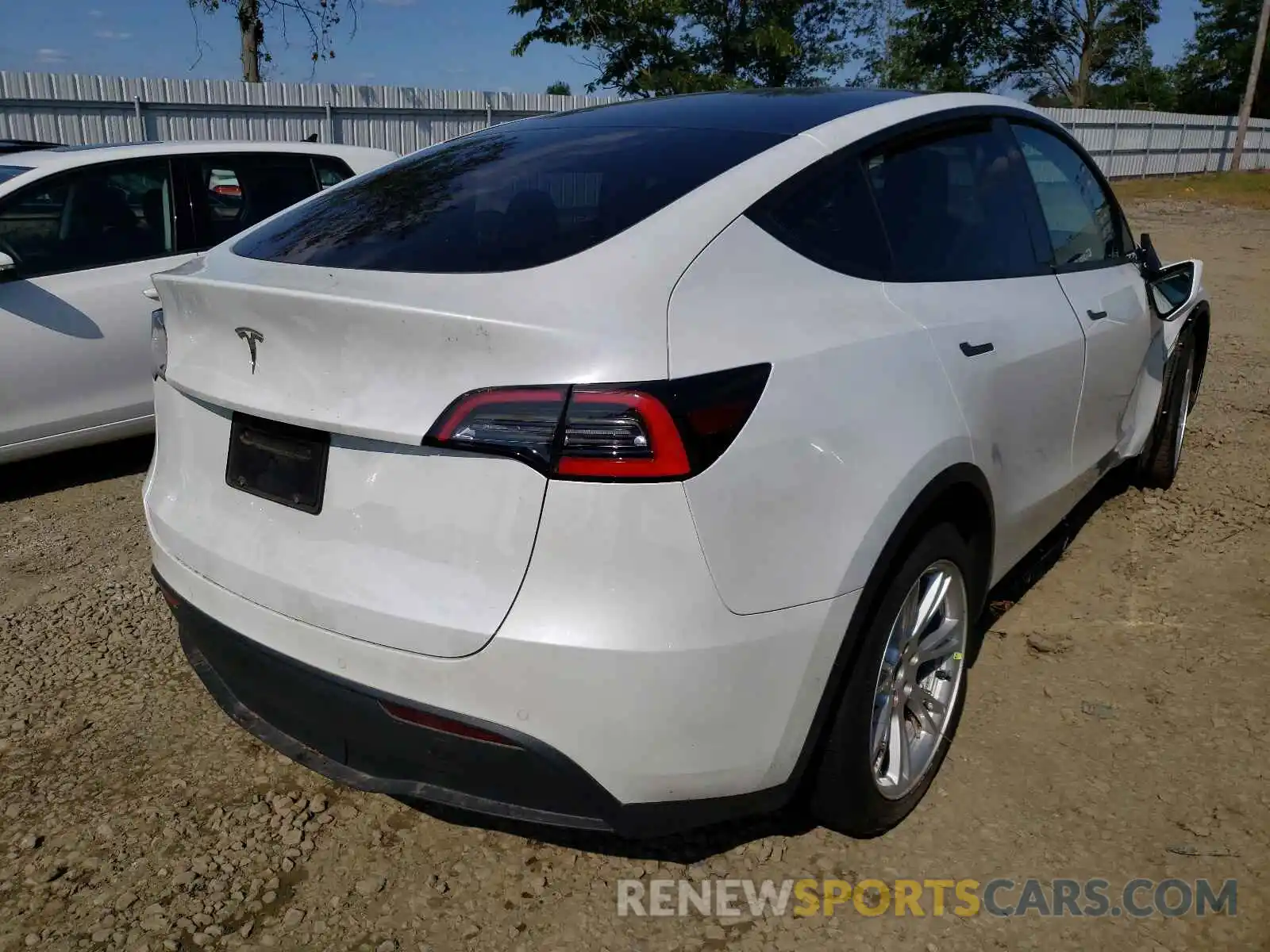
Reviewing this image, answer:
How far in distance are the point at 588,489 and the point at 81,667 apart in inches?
92.0

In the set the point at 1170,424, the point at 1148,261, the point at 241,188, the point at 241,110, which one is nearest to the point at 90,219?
the point at 241,188

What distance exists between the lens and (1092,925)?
225 cm

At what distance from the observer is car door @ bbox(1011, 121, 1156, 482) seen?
3346mm

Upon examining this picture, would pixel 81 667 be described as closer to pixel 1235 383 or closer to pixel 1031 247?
pixel 1031 247

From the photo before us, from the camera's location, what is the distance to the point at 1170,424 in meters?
4.68

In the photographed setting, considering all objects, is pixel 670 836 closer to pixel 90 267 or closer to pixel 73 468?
pixel 90 267

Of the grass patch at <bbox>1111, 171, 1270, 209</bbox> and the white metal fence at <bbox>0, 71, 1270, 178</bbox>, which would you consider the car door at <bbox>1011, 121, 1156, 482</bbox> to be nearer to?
the white metal fence at <bbox>0, 71, 1270, 178</bbox>

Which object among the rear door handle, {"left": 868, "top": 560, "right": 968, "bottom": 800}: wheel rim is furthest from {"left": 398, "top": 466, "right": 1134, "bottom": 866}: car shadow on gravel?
the rear door handle

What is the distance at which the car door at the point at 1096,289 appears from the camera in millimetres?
3346

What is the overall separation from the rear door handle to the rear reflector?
4.66 feet

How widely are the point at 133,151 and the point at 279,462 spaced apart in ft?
12.9

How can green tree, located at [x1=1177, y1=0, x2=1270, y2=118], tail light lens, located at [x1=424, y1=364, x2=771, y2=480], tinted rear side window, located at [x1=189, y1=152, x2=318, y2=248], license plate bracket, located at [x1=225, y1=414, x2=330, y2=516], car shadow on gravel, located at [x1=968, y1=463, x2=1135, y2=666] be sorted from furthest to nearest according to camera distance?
green tree, located at [x1=1177, y1=0, x2=1270, y2=118] → tinted rear side window, located at [x1=189, y1=152, x2=318, y2=248] → car shadow on gravel, located at [x1=968, y1=463, x2=1135, y2=666] → license plate bracket, located at [x1=225, y1=414, x2=330, y2=516] → tail light lens, located at [x1=424, y1=364, x2=771, y2=480]

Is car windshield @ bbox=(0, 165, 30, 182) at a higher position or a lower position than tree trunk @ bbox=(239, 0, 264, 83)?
lower

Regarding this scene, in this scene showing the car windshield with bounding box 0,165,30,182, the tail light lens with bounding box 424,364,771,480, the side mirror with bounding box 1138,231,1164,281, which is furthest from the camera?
the car windshield with bounding box 0,165,30,182
